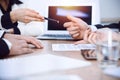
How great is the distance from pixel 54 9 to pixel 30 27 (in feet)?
1.13

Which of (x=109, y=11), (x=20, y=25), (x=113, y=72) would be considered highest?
(x=109, y=11)

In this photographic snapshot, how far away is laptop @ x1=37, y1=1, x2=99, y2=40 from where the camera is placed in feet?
5.42

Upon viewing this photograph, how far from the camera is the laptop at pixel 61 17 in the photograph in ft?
5.42

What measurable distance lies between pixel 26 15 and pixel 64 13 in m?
0.26

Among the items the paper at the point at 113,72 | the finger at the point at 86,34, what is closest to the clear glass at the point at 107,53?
the paper at the point at 113,72

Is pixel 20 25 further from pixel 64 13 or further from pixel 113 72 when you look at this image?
pixel 113 72

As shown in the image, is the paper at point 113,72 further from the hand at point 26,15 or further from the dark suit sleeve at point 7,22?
the dark suit sleeve at point 7,22

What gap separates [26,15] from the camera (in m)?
1.63

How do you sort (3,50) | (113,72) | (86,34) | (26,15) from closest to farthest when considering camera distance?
1. (113,72)
2. (3,50)
3. (86,34)
4. (26,15)

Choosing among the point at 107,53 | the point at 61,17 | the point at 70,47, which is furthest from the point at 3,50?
the point at 61,17

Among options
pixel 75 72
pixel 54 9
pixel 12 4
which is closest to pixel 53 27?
pixel 54 9

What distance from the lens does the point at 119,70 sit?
78cm

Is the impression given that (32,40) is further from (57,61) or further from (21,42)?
(57,61)

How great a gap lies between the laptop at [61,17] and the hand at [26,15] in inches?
4.9
